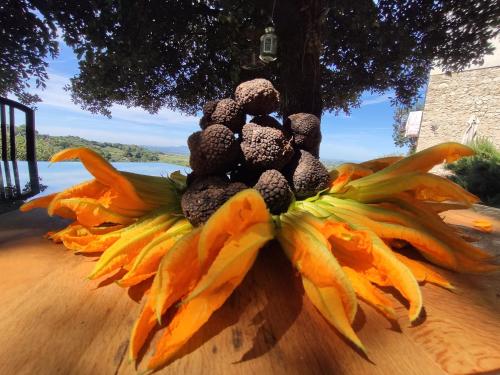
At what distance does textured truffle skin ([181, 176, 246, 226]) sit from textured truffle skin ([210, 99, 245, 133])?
173 mm

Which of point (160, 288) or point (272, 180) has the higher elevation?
point (272, 180)

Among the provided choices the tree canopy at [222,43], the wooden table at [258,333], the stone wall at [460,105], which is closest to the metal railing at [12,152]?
the tree canopy at [222,43]

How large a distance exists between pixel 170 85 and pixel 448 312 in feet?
11.9

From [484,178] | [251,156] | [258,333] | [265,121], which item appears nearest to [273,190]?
[251,156]

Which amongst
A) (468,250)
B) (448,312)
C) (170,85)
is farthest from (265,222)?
(170,85)

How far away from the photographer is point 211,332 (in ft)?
1.78

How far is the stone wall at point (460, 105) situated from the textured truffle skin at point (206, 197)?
40.0ft

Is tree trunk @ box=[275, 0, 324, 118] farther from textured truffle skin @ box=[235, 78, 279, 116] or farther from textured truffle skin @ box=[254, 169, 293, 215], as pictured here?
textured truffle skin @ box=[254, 169, 293, 215]

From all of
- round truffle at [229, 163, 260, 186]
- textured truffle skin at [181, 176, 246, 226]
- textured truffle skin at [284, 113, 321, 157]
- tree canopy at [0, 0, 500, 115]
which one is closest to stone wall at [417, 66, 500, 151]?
tree canopy at [0, 0, 500, 115]

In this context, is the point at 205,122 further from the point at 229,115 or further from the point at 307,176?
the point at 307,176

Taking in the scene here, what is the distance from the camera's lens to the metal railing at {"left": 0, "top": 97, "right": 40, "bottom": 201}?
185 centimetres

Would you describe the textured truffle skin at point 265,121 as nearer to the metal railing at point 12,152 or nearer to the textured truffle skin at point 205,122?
the textured truffle skin at point 205,122

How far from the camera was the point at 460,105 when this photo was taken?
1154 cm

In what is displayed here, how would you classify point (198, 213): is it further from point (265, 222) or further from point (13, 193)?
point (13, 193)
